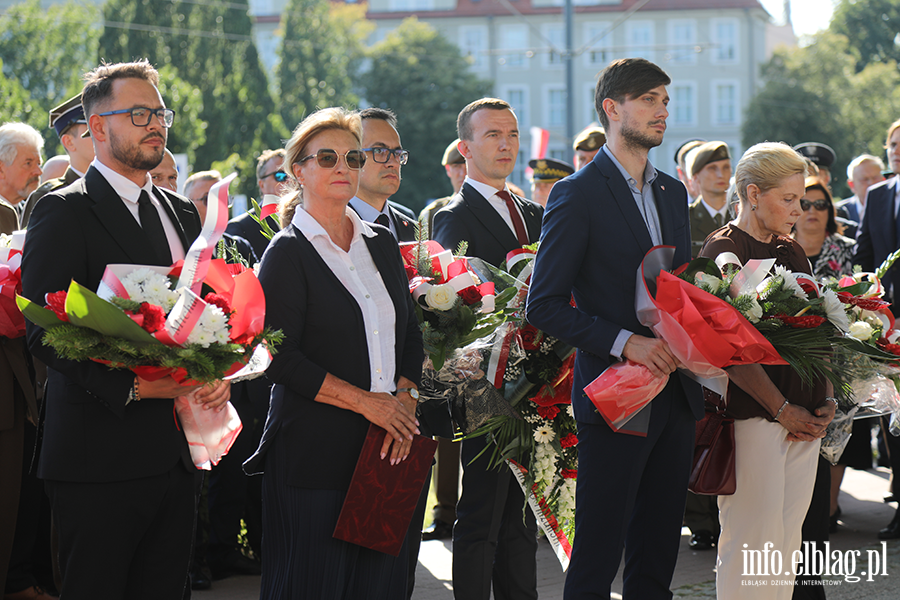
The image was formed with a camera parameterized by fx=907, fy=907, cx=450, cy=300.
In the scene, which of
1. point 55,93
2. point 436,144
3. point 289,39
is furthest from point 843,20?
point 55,93

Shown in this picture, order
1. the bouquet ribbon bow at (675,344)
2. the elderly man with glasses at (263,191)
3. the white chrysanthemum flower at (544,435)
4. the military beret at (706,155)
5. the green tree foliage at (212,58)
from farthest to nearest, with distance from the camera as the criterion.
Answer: the green tree foliage at (212,58), the military beret at (706,155), the elderly man with glasses at (263,191), the white chrysanthemum flower at (544,435), the bouquet ribbon bow at (675,344)

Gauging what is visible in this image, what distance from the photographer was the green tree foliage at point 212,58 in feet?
115

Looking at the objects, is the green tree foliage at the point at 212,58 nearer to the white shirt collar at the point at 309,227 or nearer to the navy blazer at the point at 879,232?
the navy blazer at the point at 879,232

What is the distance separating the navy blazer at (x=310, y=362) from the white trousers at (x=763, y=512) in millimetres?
1771

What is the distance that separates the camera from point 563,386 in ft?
13.8

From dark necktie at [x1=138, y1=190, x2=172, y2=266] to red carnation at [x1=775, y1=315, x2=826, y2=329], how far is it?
246cm

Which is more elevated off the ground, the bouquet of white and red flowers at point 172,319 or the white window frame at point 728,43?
the white window frame at point 728,43

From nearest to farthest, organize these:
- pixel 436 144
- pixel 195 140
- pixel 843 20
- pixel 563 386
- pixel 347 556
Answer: pixel 347 556 → pixel 563 386 → pixel 195 140 → pixel 436 144 → pixel 843 20

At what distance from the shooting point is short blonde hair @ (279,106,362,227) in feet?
11.2

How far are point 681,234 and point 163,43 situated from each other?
35963mm

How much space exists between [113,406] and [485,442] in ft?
6.25

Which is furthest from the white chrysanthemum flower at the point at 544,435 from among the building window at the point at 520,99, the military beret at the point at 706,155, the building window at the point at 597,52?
the building window at the point at 597,52

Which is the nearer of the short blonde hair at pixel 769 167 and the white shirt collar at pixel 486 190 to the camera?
the short blonde hair at pixel 769 167

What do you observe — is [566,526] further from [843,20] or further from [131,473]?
[843,20]
